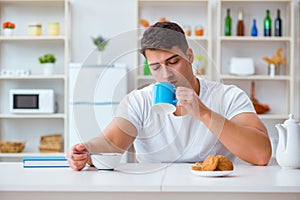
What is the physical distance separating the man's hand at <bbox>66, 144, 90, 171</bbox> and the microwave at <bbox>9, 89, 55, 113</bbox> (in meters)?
3.15

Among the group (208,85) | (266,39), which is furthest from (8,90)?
(208,85)

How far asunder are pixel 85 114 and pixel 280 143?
73 cm

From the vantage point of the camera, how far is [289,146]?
210 cm

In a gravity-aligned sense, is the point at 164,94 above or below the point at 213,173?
above

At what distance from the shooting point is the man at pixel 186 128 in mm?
1972

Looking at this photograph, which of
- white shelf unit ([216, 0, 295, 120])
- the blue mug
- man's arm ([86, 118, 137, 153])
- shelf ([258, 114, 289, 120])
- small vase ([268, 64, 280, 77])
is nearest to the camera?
the blue mug

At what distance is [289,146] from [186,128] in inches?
15.3

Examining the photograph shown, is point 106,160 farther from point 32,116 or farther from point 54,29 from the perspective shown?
point 54,29

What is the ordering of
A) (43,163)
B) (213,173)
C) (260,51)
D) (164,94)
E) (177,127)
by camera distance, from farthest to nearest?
(260,51) < (177,127) < (43,163) < (164,94) < (213,173)

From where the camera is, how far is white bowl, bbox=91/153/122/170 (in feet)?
6.35

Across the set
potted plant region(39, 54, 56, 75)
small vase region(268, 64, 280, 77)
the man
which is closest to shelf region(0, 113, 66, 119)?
potted plant region(39, 54, 56, 75)

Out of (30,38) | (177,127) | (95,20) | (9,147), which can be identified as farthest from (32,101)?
(177,127)

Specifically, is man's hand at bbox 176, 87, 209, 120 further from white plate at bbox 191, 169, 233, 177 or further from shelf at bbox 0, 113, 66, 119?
shelf at bbox 0, 113, 66, 119

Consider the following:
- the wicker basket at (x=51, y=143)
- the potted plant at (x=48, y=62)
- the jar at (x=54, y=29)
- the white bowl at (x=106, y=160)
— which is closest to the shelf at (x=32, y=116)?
the wicker basket at (x=51, y=143)
